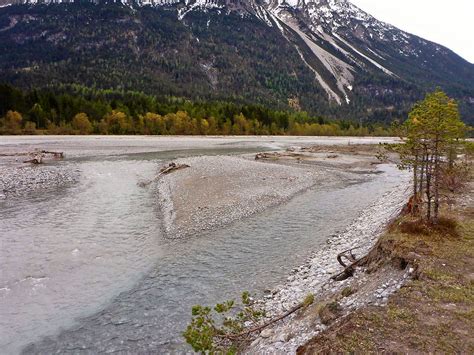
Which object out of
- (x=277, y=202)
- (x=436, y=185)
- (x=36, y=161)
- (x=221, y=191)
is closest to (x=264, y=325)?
(x=436, y=185)

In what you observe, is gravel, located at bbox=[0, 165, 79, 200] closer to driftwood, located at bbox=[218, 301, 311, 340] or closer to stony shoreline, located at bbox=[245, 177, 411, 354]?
stony shoreline, located at bbox=[245, 177, 411, 354]

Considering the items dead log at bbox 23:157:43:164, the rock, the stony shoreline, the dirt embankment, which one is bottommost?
the rock

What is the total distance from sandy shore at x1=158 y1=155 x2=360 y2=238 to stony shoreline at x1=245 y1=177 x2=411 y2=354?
26.8ft

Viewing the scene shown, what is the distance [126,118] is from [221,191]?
94.3 metres

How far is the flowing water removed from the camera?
39.8 feet

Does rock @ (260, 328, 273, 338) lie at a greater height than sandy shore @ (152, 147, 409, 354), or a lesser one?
lesser

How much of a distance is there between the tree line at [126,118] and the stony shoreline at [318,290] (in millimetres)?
103922

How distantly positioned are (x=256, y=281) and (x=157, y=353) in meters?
5.78

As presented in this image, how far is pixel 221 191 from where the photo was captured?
31.5 m

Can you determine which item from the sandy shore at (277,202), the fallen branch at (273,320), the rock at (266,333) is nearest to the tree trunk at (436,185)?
the sandy shore at (277,202)

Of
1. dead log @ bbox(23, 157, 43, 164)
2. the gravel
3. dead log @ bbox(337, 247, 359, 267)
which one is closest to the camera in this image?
dead log @ bbox(337, 247, 359, 267)

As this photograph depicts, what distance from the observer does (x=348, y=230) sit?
22141 millimetres

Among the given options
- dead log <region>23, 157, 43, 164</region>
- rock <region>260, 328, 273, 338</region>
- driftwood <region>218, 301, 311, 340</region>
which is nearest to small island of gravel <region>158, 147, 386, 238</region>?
driftwood <region>218, 301, 311, 340</region>

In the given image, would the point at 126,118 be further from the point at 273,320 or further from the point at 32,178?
the point at 273,320
